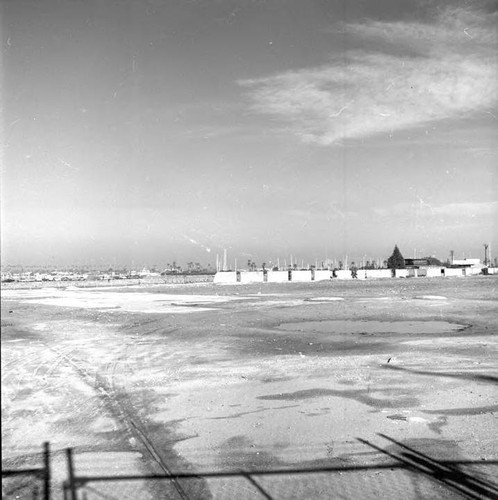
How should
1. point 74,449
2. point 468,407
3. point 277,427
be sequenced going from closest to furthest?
point 74,449
point 277,427
point 468,407

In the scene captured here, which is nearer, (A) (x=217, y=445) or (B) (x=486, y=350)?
(A) (x=217, y=445)

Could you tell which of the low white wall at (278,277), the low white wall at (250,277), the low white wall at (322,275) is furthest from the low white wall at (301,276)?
the low white wall at (250,277)

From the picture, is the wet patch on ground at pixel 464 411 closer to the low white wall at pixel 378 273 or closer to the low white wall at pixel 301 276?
the low white wall at pixel 301 276

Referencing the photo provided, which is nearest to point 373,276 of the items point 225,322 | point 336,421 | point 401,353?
point 225,322

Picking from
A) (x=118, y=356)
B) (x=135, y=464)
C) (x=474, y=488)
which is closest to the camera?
(x=474, y=488)

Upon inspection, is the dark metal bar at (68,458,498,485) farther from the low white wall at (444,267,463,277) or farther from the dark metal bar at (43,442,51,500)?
the low white wall at (444,267,463,277)

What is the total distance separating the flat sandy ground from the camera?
5.74m

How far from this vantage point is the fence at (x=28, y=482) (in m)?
5.43

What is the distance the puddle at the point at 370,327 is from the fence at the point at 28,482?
491 inches

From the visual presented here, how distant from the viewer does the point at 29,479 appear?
5773 mm

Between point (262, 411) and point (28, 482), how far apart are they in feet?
12.4

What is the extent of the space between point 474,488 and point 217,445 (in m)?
3.31

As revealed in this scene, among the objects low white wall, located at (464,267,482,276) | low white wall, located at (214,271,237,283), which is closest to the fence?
low white wall, located at (214,271,237,283)

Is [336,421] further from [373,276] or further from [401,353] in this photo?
[373,276]
